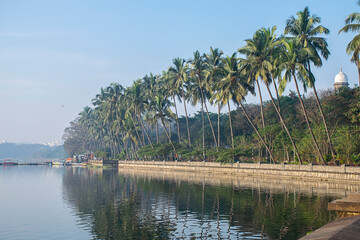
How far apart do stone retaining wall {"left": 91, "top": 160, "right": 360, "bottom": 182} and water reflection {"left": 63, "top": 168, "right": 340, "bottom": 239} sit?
4.70 meters

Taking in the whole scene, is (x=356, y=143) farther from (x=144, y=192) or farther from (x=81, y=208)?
(x=81, y=208)

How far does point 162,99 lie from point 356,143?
48598 mm

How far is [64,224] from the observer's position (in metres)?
25.8

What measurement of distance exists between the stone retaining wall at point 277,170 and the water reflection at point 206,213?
185 inches

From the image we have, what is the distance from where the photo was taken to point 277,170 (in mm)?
54969

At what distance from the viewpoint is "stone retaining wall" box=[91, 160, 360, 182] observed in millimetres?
44625

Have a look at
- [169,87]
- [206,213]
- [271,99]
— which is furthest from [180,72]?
[206,213]

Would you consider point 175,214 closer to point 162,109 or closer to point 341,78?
point 162,109

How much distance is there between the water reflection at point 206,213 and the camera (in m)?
21.7

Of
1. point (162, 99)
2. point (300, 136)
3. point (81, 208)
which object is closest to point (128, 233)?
point (81, 208)

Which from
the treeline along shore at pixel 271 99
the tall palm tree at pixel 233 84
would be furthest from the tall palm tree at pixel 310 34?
the tall palm tree at pixel 233 84

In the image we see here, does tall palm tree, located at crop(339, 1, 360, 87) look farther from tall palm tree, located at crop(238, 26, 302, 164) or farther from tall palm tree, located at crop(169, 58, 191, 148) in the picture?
tall palm tree, located at crop(169, 58, 191, 148)

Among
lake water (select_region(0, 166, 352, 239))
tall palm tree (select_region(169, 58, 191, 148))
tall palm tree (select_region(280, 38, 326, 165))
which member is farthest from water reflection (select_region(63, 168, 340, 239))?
tall palm tree (select_region(169, 58, 191, 148))

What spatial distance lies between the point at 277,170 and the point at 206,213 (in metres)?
29.6
